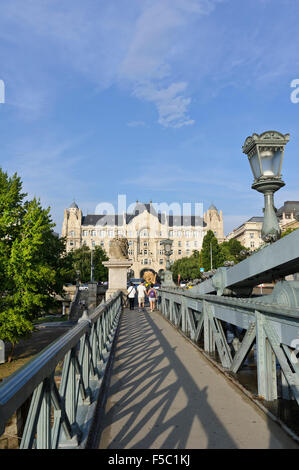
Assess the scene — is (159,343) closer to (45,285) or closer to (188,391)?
(188,391)

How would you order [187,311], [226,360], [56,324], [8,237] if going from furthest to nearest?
[56,324] < [8,237] < [187,311] < [226,360]

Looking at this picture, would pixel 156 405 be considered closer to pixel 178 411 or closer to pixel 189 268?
pixel 178 411

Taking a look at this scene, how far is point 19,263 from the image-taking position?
18891 millimetres

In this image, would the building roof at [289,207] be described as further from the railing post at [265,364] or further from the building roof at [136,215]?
the railing post at [265,364]

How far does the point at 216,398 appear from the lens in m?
4.29

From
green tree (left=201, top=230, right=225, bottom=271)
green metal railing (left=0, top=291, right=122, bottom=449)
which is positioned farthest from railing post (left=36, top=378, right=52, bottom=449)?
green tree (left=201, top=230, right=225, bottom=271)

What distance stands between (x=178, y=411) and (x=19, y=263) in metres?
16.6

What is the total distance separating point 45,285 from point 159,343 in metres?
15.1

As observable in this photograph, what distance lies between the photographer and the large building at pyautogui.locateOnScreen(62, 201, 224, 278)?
108000 mm

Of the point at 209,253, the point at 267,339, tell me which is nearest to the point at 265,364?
the point at 267,339

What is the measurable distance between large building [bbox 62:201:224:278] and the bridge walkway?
329 ft

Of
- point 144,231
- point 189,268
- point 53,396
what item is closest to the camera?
point 53,396

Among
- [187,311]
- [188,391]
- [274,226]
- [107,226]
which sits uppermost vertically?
[107,226]
